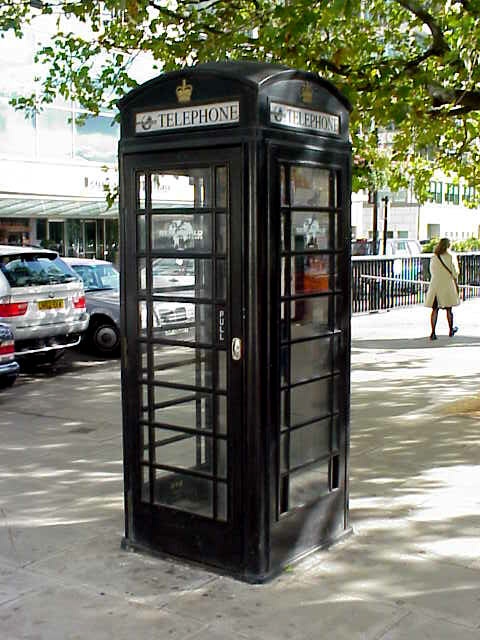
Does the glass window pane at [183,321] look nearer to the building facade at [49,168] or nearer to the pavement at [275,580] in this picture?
the pavement at [275,580]

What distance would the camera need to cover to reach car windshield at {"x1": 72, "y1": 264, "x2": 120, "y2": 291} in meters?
14.3

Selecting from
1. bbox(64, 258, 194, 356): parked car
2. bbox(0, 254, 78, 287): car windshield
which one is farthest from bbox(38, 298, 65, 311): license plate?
bbox(64, 258, 194, 356): parked car

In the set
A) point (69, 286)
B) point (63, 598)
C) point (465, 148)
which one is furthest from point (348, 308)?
point (69, 286)

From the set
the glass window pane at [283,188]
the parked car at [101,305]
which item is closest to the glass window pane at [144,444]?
the glass window pane at [283,188]

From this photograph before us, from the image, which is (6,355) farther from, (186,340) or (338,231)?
(338,231)

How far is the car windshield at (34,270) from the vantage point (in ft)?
38.3

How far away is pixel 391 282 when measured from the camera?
19.2m

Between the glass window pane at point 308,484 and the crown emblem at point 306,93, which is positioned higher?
the crown emblem at point 306,93

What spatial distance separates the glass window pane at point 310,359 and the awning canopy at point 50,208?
2378 cm

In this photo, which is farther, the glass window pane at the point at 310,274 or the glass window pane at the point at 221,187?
the glass window pane at the point at 310,274

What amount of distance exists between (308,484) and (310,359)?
0.75m

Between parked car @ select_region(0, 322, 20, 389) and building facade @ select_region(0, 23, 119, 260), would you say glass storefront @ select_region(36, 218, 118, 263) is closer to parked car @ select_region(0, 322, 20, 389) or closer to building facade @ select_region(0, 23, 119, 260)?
building facade @ select_region(0, 23, 119, 260)

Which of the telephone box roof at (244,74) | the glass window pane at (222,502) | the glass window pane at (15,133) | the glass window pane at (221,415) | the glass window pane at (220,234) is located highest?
the glass window pane at (15,133)

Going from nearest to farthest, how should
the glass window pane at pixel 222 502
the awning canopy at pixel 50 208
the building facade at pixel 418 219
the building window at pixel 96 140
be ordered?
the glass window pane at pixel 222 502 → the awning canopy at pixel 50 208 → the building window at pixel 96 140 → the building facade at pixel 418 219
